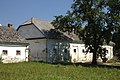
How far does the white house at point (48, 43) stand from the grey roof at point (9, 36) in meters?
4.18

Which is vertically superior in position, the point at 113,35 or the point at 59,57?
the point at 113,35

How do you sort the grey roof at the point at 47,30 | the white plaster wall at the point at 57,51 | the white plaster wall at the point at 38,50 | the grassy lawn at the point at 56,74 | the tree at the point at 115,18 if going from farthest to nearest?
the grey roof at the point at 47,30, the white plaster wall at the point at 57,51, the white plaster wall at the point at 38,50, the tree at the point at 115,18, the grassy lawn at the point at 56,74

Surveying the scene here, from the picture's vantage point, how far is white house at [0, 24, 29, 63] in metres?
37.6

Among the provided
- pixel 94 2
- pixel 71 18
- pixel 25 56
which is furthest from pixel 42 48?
pixel 94 2

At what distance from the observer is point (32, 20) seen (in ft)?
154

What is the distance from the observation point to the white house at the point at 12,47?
37.6 m

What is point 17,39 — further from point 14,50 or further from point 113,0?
point 113,0

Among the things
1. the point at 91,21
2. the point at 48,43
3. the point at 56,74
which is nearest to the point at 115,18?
the point at 91,21

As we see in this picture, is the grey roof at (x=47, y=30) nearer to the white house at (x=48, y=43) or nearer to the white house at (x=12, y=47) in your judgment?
the white house at (x=48, y=43)

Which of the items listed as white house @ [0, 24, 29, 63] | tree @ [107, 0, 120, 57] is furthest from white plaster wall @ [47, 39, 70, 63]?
tree @ [107, 0, 120, 57]

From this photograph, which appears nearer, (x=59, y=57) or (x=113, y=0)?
(x=113, y=0)

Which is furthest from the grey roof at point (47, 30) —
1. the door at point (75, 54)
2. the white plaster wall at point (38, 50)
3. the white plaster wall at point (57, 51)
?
the door at point (75, 54)

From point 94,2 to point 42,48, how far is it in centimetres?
1155

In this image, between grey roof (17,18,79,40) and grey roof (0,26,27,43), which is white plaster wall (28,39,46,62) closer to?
grey roof (17,18,79,40)
